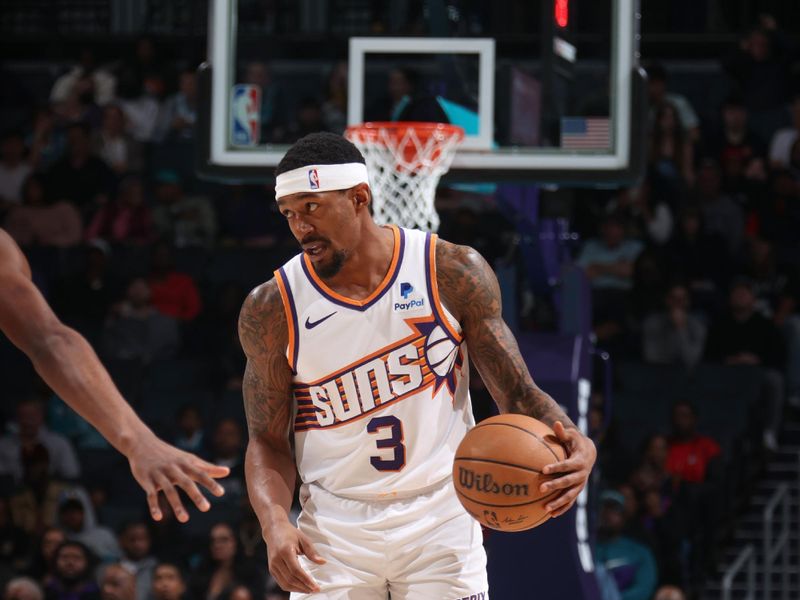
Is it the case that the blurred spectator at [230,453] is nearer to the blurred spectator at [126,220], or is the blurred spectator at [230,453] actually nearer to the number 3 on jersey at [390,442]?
the blurred spectator at [126,220]

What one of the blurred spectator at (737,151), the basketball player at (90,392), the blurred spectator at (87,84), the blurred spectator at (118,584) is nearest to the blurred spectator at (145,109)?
the blurred spectator at (87,84)

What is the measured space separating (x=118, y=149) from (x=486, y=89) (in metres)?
6.37

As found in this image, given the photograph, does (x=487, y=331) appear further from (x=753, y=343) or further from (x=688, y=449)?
(x=753, y=343)

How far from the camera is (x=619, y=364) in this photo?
35.7 feet

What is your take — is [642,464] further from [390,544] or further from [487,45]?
[390,544]

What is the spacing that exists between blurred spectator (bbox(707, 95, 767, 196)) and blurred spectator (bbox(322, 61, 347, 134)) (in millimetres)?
3627

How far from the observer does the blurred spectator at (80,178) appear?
12.5 meters

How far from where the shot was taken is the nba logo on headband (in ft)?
14.4

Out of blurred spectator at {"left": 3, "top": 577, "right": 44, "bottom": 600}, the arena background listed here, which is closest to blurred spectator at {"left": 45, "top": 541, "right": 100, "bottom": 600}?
the arena background

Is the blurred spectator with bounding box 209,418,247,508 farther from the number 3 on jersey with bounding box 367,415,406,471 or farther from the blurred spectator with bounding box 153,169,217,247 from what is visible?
the number 3 on jersey with bounding box 367,415,406,471

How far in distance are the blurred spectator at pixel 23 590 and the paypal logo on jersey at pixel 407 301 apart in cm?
521

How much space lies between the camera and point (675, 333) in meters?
10.9

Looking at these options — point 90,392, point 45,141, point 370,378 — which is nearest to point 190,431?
point 45,141

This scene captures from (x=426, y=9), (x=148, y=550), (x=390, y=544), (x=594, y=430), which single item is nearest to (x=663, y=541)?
(x=594, y=430)
